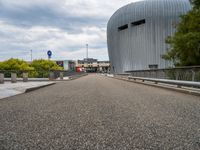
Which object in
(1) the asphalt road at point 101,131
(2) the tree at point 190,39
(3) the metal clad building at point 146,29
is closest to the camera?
(1) the asphalt road at point 101,131

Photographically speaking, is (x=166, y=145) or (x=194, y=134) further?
(x=194, y=134)

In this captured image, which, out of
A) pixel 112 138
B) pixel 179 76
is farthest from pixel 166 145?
pixel 179 76

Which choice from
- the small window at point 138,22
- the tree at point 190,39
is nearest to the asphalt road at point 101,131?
the tree at point 190,39

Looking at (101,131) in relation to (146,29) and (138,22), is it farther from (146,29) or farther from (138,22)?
(138,22)

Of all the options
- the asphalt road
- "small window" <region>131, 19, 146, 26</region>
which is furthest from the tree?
"small window" <region>131, 19, 146, 26</region>

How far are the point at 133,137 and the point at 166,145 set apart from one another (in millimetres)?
593

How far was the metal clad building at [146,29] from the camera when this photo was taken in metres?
73.9

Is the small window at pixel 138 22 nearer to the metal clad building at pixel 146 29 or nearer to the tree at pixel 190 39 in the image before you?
the metal clad building at pixel 146 29

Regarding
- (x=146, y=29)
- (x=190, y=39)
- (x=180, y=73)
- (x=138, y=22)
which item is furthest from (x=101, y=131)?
(x=138, y=22)

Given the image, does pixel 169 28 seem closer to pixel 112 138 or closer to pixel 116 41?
pixel 116 41

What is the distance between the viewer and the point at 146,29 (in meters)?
76.0

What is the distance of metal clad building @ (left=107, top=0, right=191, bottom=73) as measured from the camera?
73875mm

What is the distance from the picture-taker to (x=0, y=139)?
363 centimetres

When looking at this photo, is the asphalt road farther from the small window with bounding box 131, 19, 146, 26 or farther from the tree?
the small window with bounding box 131, 19, 146, 26
